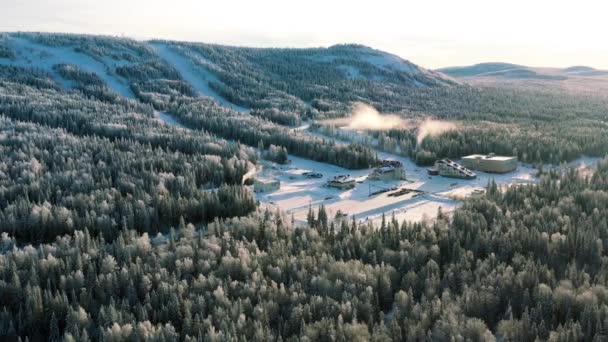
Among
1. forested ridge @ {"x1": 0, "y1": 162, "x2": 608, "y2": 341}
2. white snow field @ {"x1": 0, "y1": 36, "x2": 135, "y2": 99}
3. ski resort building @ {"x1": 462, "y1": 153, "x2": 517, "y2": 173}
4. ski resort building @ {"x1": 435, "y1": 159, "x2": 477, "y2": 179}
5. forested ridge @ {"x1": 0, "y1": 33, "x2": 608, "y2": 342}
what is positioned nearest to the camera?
forested ridge @ {"x1": 0, "y1": 162, "x2": 608, "y2": 341}

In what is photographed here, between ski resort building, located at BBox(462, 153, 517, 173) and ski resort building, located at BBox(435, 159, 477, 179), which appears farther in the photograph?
ski resort building, located at BBox(462, 153, 517, 173)

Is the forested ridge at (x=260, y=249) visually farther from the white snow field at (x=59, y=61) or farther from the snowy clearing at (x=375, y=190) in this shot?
the white snow field at (x=59, y=61)

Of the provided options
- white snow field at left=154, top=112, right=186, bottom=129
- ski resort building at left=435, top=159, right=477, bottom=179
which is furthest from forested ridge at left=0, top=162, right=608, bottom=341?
white snow field at left=154, top=112, right=186, bottom=129

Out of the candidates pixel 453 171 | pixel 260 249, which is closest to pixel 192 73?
pixel 453 171

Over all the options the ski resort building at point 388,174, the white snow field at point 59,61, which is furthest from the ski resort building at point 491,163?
the white snow field at point 59,61

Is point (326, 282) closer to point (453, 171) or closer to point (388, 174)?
point (388, 174)

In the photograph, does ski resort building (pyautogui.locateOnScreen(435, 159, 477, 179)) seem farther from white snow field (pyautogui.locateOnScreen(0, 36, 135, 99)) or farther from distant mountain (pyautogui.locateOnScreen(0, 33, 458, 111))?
white snow field (pyautogui.locateOnScreen(0, 36, 135, 99))
